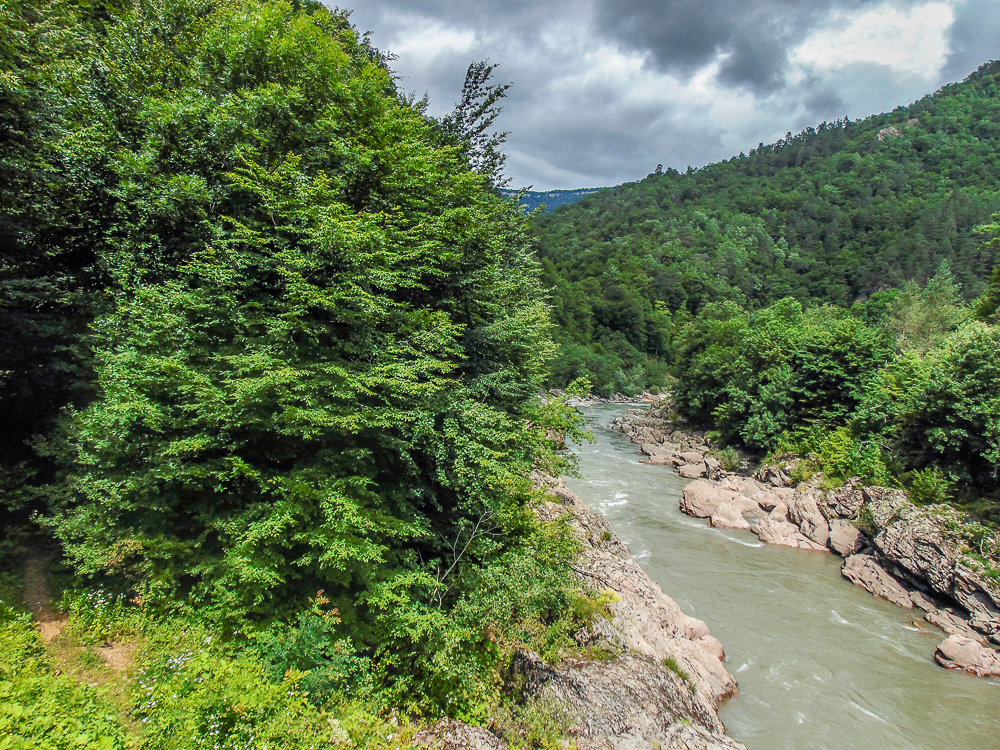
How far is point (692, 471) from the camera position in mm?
28172

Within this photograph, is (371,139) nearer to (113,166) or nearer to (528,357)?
(113,166)

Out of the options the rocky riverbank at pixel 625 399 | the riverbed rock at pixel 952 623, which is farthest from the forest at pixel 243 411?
the rocky riverbank at pixel 625 399

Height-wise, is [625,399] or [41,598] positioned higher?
[41,598]

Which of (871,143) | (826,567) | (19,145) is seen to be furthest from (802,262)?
(19,145)

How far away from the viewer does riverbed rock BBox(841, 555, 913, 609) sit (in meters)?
14.4

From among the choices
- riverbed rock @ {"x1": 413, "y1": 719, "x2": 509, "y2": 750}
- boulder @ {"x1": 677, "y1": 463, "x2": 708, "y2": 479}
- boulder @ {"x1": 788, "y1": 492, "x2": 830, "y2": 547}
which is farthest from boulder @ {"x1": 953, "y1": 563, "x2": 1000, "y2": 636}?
riverbed rock @ {"x1": 413, "y1": 719, "x2": 509, "y2": 750}

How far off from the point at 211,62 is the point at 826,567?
76.1 ft

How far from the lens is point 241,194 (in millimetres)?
8844

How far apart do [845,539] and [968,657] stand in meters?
6.73

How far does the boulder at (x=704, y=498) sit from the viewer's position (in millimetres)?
20672

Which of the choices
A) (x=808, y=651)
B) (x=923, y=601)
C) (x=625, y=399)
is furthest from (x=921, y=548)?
(x=625, y=399)

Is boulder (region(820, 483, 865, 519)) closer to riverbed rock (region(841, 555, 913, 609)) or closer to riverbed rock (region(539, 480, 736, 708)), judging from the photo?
riverbed rock (region(841, 555, 913, 609))

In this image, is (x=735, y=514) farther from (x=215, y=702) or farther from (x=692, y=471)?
(x=215, y=702)

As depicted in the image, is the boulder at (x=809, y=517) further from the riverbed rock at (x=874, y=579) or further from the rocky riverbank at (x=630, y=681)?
the rocky riverbank at (x=630, y=681)
